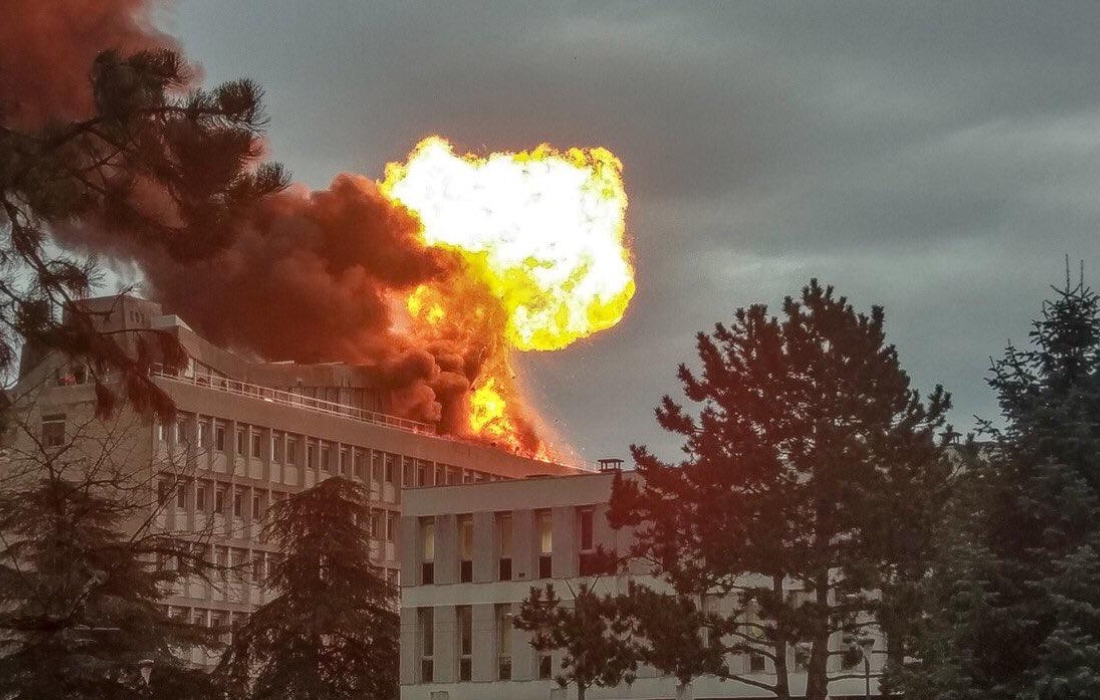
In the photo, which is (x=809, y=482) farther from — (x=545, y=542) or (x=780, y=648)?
(x=545, y=542)

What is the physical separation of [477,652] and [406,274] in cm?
4975

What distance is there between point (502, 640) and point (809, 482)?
26498mm

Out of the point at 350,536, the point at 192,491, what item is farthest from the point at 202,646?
the point at 192,491

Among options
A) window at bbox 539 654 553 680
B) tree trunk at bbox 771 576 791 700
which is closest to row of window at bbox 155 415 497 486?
window at bbox 539 654 553 680

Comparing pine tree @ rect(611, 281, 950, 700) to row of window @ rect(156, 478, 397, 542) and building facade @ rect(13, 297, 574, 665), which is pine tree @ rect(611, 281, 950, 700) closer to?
building facade @ rect(13, 297, 574, 665)

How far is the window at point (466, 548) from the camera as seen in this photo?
240 ft

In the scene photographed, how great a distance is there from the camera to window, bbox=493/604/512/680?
70.8 meters

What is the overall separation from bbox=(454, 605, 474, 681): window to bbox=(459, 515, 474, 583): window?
105cm

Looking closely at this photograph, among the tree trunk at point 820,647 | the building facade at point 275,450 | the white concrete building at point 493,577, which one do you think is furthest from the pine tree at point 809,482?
the building facade at point 275,450

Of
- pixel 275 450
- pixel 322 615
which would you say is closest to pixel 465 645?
pixel 322 615

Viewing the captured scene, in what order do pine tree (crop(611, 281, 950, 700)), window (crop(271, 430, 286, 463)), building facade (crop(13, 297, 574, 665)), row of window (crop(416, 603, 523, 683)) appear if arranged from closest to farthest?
pine tree (crop(611, 281, 950, 700)) → row of window (crop(416, 603, 523, 683)) → building facade (crop(13, 297, 574, 665)) → window (crop(271, 430, 286, 463))

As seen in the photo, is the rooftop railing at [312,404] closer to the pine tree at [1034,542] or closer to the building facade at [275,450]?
the building facade at [275,450]

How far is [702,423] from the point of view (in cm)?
4956

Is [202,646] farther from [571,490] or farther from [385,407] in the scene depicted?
[385,407]
